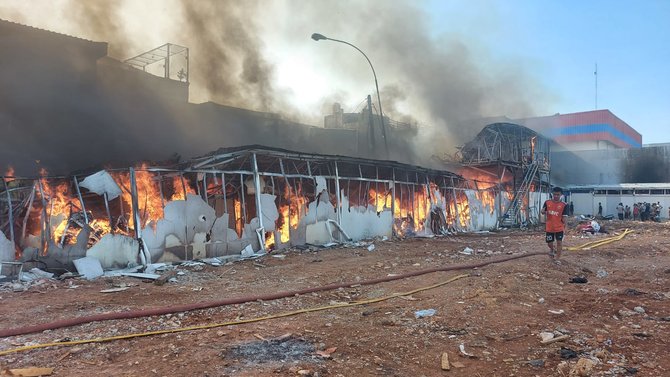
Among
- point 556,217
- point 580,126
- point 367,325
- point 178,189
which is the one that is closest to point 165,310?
point 367,325

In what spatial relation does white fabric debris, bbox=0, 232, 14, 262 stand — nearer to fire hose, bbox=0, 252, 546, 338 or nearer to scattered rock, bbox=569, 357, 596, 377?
fire hose, bbox=0, 252, 546, 338

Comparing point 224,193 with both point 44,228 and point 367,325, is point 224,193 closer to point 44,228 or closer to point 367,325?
point 44,228

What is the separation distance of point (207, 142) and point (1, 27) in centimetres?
989

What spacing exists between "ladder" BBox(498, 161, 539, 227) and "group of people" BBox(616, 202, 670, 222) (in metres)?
11.7

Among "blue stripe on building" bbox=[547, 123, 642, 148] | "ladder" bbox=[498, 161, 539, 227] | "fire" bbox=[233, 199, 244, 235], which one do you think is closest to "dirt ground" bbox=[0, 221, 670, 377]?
"fire" bbox=[233, 199, 244, 235]

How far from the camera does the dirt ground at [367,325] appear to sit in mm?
3994

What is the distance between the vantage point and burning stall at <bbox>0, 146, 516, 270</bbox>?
8.95 m

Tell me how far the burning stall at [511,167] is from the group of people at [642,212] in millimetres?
8099

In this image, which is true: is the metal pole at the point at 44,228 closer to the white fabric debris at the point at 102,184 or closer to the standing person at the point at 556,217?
the white fabric debris at the point at 102,184

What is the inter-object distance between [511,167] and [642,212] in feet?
47.4

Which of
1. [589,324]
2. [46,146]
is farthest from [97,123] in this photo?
[589,324]

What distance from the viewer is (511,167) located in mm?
26109

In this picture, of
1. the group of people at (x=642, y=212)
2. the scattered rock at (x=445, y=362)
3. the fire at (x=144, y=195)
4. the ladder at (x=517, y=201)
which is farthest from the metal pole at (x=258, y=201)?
the group of people at (x=642, y=212)

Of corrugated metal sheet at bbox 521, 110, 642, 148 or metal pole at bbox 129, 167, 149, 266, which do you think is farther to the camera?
corrugated metal sheet at bbox 521, 110, 642, 148
